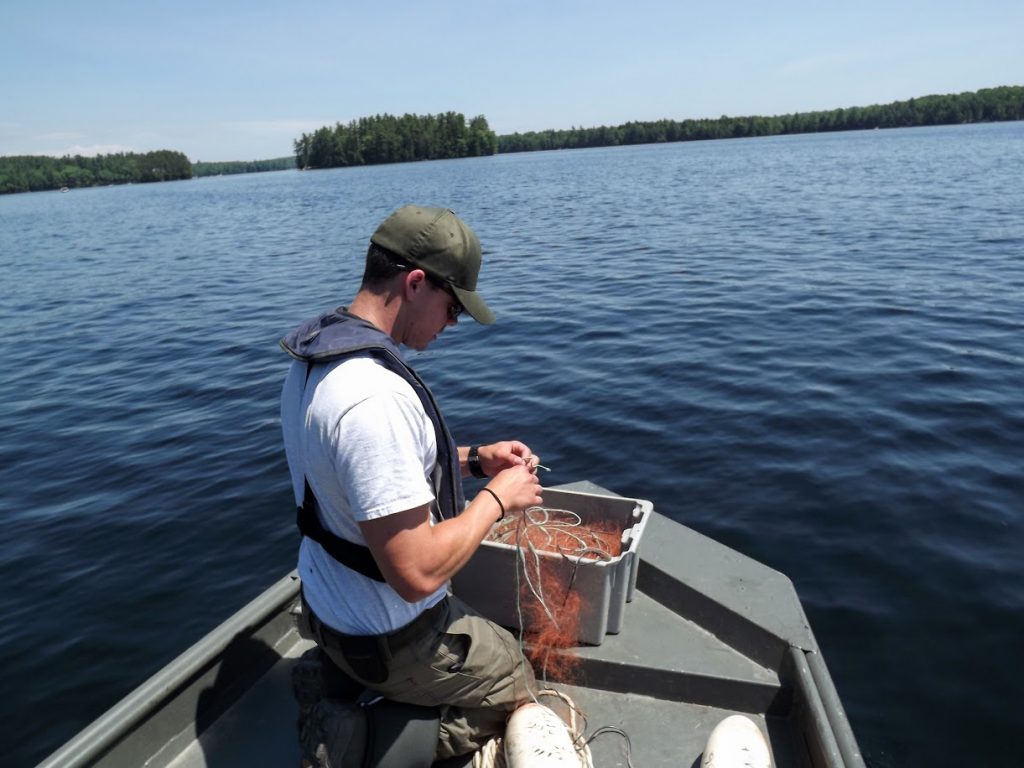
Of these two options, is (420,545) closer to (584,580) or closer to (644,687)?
(584,580)

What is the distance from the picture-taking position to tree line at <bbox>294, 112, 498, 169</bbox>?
12600 cm

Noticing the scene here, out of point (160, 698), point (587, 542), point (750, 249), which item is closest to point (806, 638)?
point (587, 542)

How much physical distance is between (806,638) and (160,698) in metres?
2.92

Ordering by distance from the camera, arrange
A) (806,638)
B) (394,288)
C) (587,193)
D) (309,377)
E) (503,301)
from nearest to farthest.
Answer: (309,377), (394,288), (806,638), (503,301), (587,193)

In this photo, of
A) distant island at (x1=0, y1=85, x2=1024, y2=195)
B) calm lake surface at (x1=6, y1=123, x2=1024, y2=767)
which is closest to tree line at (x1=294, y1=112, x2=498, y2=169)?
distant island at (x1=0, y1=85, x2=1024, y2=195)

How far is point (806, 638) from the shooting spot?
329 cm

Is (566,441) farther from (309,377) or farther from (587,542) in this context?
(309,377)

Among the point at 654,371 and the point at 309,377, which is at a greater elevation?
the point at 309,377

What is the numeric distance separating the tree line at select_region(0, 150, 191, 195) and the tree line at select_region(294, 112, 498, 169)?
28.3m

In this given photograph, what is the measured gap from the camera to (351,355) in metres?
2.10

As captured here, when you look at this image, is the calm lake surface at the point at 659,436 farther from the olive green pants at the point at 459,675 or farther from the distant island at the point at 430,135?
the distant island at the point at 430,135

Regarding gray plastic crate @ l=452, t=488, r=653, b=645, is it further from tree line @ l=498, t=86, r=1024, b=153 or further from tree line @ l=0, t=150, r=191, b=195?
tree line @ l=0, t=150, r=191, b=195

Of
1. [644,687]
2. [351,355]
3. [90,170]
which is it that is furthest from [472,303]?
[90,170]

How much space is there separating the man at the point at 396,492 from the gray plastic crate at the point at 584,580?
600 millimetres
